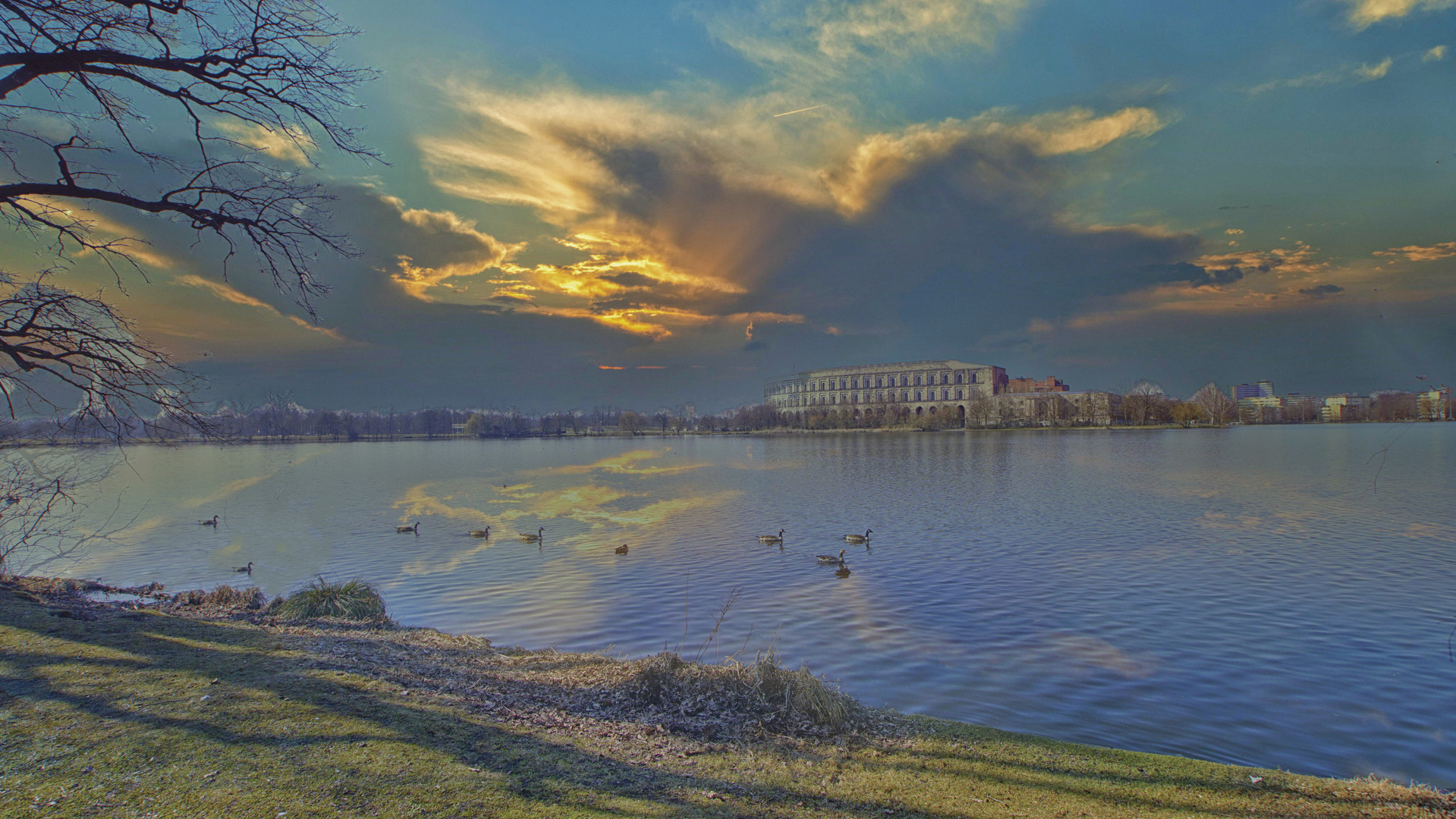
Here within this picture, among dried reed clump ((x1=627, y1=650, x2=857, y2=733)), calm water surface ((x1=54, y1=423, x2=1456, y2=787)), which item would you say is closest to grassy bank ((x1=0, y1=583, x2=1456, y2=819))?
dried reed clump ((x1=627, y1=650, x2=857, y2=733))

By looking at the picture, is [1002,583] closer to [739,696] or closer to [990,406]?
[739,696]

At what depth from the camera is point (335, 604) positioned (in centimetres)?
1189

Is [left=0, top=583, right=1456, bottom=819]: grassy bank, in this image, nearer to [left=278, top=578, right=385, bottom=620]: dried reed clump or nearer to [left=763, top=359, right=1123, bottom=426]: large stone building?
[left=278, top=578, right=385, bottom=620]: dried reed clump

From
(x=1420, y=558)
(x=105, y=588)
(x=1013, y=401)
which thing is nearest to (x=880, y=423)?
(x=1013, y=401)

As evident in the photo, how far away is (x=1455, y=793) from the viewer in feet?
18.6

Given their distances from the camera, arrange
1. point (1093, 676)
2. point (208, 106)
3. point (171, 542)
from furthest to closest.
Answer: point (171, 542) → point (1093, 676) → point (208, 106)

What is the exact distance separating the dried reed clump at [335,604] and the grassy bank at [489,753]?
390 cm

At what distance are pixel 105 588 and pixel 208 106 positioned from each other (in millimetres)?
11114

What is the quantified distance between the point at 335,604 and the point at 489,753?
8437mm

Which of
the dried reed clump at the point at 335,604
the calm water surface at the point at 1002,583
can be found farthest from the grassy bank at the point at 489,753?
the dried reed clump at the point at 335,604

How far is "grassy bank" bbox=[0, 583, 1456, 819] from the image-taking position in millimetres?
4457

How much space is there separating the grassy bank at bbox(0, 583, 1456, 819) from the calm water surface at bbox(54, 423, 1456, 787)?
2.37 meters

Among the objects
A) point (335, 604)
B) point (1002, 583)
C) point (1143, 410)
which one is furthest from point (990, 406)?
point (335, 604)

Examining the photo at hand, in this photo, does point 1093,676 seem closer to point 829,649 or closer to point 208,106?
point 829,649
